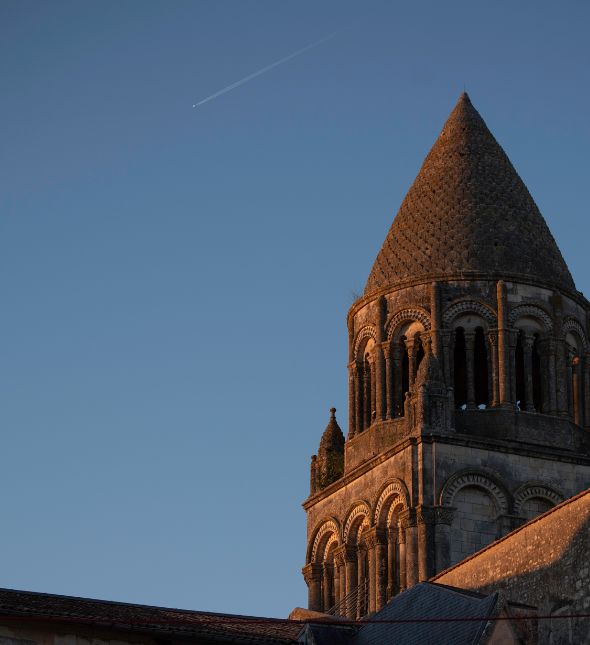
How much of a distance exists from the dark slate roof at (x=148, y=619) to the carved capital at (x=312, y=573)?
51.7 ft

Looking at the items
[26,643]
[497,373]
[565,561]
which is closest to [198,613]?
[26,643]

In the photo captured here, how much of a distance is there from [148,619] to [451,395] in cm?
1623

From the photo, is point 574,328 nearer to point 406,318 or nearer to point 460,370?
point 460,370

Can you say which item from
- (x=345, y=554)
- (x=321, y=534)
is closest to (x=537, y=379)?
(x=345, y=554)

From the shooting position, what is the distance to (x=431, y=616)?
27828 millimetres

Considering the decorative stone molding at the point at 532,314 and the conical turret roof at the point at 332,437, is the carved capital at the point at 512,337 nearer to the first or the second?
the decorative stone molding at the point at 532,314

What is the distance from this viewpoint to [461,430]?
41.1 m

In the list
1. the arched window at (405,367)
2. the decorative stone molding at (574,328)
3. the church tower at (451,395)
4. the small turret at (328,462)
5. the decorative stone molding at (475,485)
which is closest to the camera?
the decorative stone molding at (475,485)

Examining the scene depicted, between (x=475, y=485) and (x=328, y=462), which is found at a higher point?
(x=328, y=462)

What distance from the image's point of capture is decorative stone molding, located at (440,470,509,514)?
4003 centimetres

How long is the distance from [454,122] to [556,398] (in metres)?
8.39

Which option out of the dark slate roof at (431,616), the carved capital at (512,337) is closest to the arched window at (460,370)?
the carved capital at (512,337)

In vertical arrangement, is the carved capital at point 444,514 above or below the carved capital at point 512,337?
below

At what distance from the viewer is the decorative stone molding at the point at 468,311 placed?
42406 mm
